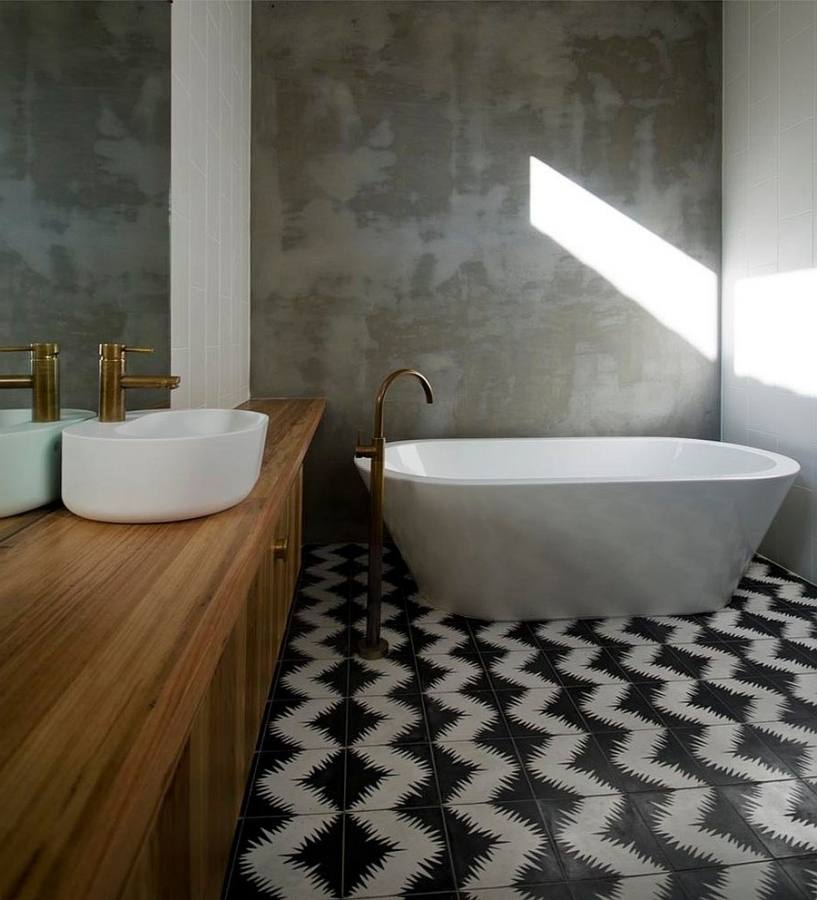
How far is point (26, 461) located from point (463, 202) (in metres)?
2.77

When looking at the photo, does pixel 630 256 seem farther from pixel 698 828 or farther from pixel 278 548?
pixel 698 828

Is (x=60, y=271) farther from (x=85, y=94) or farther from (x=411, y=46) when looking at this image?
(x=411, y=46)

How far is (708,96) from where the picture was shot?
3.55 metres

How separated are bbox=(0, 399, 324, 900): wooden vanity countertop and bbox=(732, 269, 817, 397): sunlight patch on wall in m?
2.63

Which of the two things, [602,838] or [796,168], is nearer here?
[602,838]

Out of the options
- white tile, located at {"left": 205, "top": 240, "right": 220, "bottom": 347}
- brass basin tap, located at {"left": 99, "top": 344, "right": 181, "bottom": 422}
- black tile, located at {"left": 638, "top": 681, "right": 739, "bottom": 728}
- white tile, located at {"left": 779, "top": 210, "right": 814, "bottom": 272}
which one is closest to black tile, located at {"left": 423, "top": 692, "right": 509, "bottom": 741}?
black tile, located at {"left": 638, "top": 681, "right": 739, "bottom": 728}

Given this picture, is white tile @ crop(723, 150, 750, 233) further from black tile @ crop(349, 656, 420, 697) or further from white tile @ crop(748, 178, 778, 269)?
black tile @ crop(349, 656, 420, 697)

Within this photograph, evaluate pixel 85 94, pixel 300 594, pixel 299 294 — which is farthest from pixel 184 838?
pixel 299 294

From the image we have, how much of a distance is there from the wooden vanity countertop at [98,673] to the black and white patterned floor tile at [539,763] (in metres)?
0.73

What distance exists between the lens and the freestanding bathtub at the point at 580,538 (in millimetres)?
2395

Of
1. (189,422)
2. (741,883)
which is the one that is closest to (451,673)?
(741,883)

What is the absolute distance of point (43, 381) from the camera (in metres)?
1.24

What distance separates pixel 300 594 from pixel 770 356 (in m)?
2.32

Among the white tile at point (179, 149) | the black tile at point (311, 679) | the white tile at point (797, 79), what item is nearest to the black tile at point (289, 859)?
the black tile at point (311, 679)
